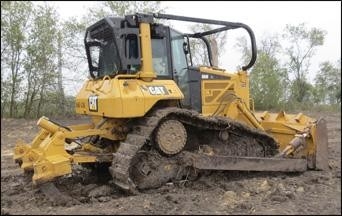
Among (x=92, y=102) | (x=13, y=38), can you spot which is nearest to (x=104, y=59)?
(x=92, y=102)

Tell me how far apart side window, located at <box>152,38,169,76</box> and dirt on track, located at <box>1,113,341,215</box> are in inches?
65.1

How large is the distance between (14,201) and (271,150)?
4172 millimetres

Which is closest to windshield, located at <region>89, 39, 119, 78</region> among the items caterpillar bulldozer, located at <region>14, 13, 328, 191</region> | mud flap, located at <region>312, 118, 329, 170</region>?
caterpillar bulldozer, located at <region>14, 13, 328, 191</region>

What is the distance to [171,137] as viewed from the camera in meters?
6.82

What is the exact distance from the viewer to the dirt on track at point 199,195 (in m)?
5.71

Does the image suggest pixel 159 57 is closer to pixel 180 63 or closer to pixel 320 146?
pixel 180 63

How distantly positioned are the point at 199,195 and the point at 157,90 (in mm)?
1566

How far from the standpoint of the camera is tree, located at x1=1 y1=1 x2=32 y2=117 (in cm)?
1670

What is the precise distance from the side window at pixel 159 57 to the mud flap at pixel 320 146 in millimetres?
2729

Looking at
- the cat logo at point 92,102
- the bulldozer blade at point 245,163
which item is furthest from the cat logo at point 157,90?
the bulldozer blade at point 245,163

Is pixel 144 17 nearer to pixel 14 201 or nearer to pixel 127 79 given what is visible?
pixel 127 79

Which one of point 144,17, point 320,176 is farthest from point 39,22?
point 320,176

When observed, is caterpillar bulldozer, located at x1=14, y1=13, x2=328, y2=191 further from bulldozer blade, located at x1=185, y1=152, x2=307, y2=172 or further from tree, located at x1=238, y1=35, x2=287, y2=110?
tree, located at x1=238, y1=35, x2=287, y2=110

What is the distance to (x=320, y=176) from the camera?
769 cm
